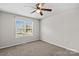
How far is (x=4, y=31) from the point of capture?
4047mm

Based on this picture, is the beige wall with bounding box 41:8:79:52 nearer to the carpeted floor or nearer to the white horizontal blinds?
the carpeted floor

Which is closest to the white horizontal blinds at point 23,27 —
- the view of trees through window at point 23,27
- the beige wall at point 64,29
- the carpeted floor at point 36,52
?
the view of trees through window at point 23,27

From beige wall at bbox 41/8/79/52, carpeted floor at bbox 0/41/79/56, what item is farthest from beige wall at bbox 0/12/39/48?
beige wall at bbox 41/8/79/52

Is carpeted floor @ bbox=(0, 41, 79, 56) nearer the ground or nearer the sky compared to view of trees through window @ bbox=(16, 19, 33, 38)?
nearer the ground

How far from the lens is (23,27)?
17.8 feet

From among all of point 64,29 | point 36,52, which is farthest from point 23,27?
point 64,29

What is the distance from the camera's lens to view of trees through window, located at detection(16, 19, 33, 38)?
501cm

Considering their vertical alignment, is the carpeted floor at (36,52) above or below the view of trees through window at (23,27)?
below

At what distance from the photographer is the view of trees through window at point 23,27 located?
16.4ft

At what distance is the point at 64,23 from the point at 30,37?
3115 mm

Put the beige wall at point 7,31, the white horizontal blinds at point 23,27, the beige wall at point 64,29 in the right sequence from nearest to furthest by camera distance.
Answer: the beige wall at point 64,29 → the beige wall at point 7,31 → the white horizontal blinds at point 23,27

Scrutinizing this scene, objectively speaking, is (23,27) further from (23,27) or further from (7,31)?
(7,31)

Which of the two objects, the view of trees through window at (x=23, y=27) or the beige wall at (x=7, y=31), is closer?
the beige wall at (x=7, y=31)

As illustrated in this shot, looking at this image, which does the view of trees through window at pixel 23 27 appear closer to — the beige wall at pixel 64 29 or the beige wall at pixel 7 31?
the beige wall at pixel 7 31
